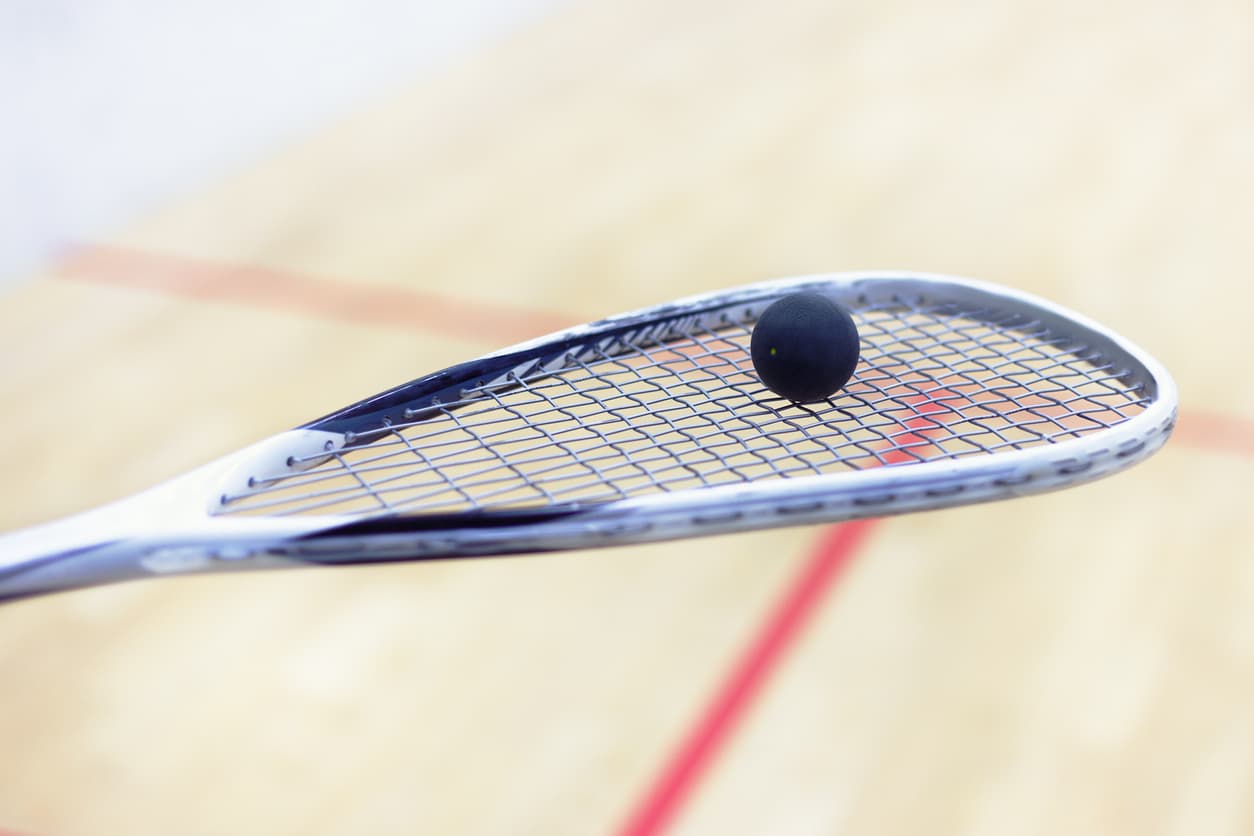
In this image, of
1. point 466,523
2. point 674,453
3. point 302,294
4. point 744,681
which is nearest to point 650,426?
point 674,453

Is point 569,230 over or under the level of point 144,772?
over

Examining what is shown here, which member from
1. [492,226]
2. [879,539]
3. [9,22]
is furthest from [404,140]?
[879,539]

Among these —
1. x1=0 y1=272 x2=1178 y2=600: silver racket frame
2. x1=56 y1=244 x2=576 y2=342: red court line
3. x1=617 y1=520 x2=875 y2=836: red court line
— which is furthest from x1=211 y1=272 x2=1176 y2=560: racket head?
x1=56 y1=244 x2=576 y2=342: red court line

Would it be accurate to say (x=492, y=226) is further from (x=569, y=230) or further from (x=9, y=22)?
(x=9, y=22)

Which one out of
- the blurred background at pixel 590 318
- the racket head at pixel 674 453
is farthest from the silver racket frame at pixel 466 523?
Result: the blurred background at pixel 590 318

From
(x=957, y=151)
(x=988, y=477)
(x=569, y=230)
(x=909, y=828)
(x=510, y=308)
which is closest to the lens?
(x=988, y=477)

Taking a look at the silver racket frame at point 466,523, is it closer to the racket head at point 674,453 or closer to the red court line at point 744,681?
the racket head at point 674,453

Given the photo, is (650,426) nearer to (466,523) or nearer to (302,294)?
(466,523)
